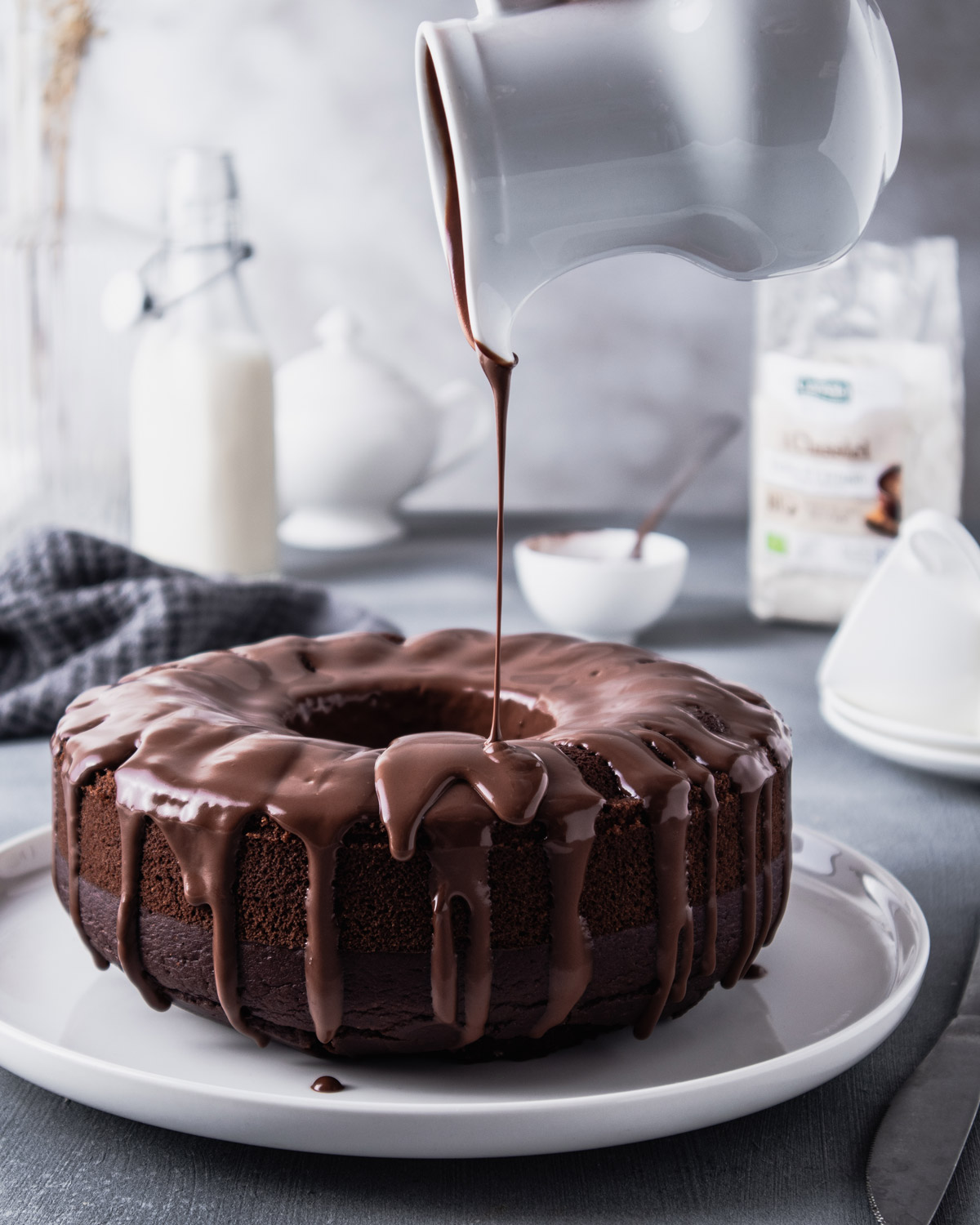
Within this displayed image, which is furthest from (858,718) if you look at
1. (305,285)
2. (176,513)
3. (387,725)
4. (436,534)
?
(305,285)

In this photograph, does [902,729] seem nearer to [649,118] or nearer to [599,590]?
[599,590]

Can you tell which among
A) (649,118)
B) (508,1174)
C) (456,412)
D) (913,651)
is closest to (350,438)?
(456,412)

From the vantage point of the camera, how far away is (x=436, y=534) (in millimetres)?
2275

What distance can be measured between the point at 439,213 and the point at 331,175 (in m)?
1.79

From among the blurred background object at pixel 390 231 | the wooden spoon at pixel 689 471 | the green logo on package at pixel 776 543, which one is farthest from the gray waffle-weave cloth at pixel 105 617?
the blurred background object at pixel 390 231

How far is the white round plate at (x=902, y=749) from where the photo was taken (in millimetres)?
1141

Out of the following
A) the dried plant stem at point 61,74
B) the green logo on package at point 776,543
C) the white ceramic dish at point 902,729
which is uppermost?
the dried plant stem at point 61,74

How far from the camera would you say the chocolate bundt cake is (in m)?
0.68

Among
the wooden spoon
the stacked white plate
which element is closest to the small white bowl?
the wooden spoon

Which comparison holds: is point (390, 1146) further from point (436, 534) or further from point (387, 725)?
point (436, 534)

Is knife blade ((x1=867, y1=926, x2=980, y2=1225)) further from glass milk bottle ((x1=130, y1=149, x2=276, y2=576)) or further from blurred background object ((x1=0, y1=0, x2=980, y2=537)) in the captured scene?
blurred background object ((x1=0, y1=0, x2=980, y2=537))

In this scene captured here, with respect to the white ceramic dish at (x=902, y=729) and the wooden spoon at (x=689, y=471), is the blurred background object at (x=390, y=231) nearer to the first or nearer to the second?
the wooden spoon at (x=689, y=471)

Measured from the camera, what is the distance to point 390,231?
241 cm

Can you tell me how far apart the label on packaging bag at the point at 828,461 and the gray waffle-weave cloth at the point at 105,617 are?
52cm
